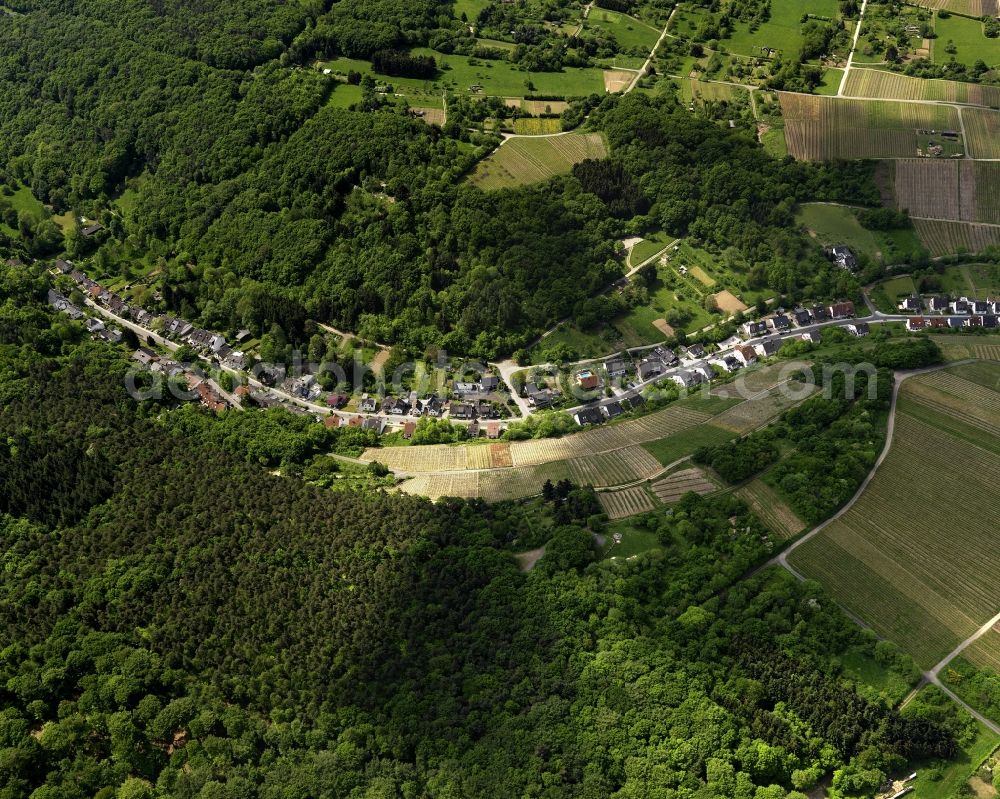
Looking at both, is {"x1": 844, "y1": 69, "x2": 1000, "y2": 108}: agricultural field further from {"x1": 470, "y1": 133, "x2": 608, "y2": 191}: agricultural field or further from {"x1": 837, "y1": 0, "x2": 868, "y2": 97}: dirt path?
{"x1": 470, "y1": 133, "x2": 608, "y2": 191}: agricultural field

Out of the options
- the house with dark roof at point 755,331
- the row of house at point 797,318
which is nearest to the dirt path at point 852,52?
the row of house at point 797,318

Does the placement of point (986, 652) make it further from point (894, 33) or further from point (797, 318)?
point (894, 33)

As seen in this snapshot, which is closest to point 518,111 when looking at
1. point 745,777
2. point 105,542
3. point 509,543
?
point 509,543

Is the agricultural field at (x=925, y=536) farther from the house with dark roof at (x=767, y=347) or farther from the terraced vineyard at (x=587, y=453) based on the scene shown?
the house with dark roof at (x=767, y=347)

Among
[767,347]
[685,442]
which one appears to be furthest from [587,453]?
[767,347]

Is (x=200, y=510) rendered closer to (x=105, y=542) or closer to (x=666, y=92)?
(x=105, y=542)
